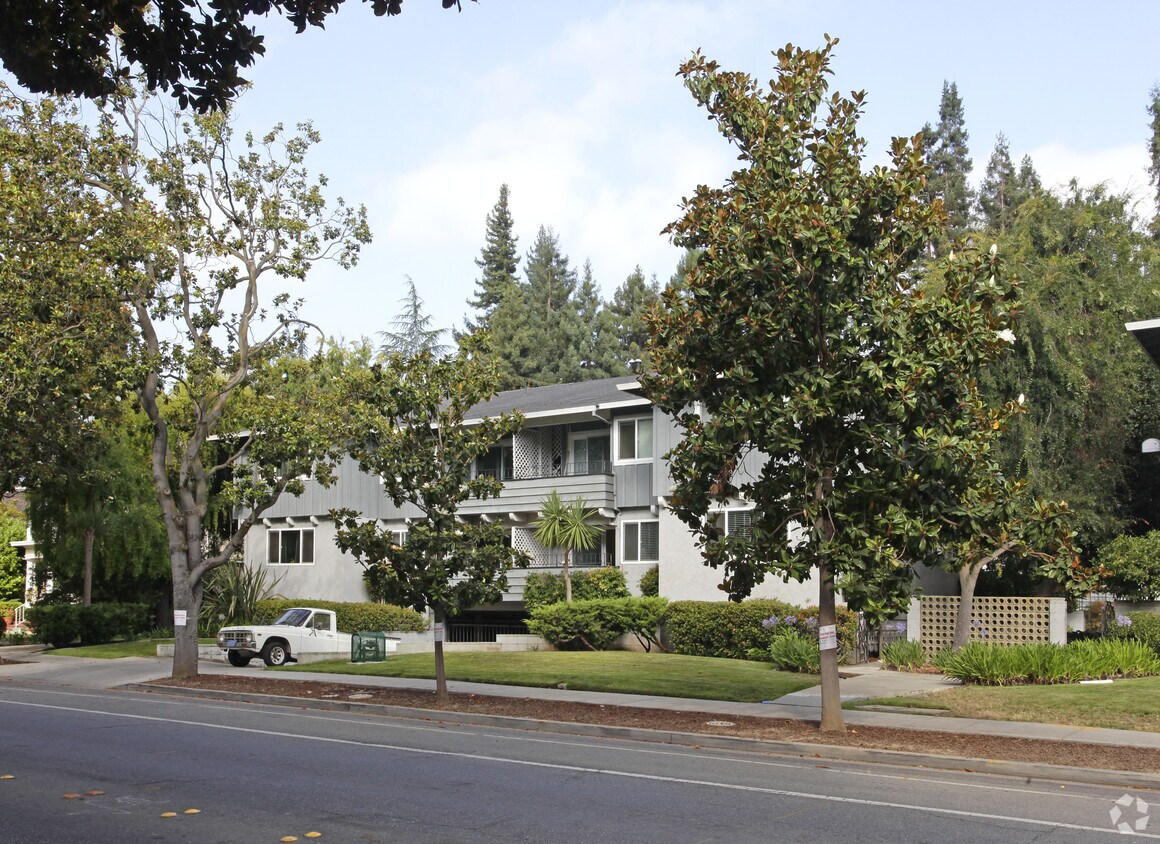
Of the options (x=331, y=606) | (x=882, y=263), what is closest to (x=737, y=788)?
(x=882, y=263)

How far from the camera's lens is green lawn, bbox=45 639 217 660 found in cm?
3181

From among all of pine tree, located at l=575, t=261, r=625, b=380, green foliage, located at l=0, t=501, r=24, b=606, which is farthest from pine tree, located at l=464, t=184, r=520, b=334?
green foliage, located at l=0, t=501, r=24, b=606

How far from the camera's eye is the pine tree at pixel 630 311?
75.4 m

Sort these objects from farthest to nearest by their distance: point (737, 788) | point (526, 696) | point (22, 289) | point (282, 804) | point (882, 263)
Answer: point (22, 289), point (526, 696), point (882, 263), point (737, 788), point (282, 804)

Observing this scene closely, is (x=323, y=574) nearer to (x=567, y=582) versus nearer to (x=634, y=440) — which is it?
(x=567, y=582)

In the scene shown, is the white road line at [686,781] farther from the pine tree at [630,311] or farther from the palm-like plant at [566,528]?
the pine tree at [630,311]

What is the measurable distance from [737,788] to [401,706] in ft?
30.2

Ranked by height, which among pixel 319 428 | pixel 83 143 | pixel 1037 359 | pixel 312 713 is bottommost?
pixel 312 713

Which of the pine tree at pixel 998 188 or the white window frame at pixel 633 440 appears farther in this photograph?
the pine tree at pixel 998 188

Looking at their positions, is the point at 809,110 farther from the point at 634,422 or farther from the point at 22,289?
the point at 634,422

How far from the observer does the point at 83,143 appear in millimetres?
23281

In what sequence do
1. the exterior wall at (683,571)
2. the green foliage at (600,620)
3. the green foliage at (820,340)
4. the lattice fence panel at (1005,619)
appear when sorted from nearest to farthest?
1. the green foliage at (820,340)
2. the lattice fence panel at (1005,619)
3. the green foliage at (600,620)
4. the exterior wall at (683,571)

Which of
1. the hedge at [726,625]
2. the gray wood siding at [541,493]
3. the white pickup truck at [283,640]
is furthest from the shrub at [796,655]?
the white pickup truck at [283,640]

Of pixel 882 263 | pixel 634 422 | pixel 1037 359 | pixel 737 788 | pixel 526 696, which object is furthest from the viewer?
pixel 634 422
